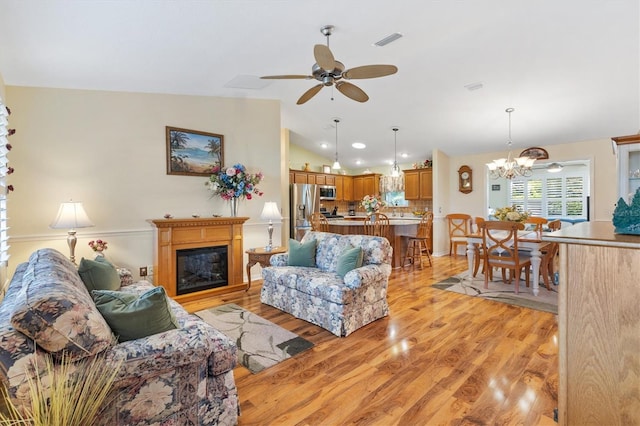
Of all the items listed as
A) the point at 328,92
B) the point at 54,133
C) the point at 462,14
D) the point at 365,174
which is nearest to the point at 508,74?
the point at 462,14

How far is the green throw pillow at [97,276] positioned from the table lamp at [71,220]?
872 millimetres

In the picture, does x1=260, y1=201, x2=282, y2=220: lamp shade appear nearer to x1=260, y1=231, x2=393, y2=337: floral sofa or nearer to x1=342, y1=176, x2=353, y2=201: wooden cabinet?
x1=260, y1=231, x2=393, y2=337: floral sofa

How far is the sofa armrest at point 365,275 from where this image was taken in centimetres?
301

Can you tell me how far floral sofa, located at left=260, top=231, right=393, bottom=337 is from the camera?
3008 millimetres

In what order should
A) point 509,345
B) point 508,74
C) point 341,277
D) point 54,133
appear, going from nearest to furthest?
point 509,345
point 341,277
point 54,133
point 508,74

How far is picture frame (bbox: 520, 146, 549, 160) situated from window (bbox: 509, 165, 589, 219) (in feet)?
7.76

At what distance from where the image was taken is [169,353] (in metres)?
1.49

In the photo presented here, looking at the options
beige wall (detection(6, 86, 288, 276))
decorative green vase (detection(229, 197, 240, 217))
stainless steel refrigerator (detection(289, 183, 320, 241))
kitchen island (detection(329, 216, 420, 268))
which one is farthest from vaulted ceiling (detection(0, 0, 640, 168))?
stainless steel refrigerator (detection(289, 183, 320, 241))

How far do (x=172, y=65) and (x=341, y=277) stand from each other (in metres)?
3.04

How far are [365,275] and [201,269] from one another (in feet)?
8.58

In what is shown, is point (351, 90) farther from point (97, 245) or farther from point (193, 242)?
point (97, 245)

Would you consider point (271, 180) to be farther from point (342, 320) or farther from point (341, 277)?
point (342, 320)

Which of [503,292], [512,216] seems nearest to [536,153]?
[512,216]

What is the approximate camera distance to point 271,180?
536cm
